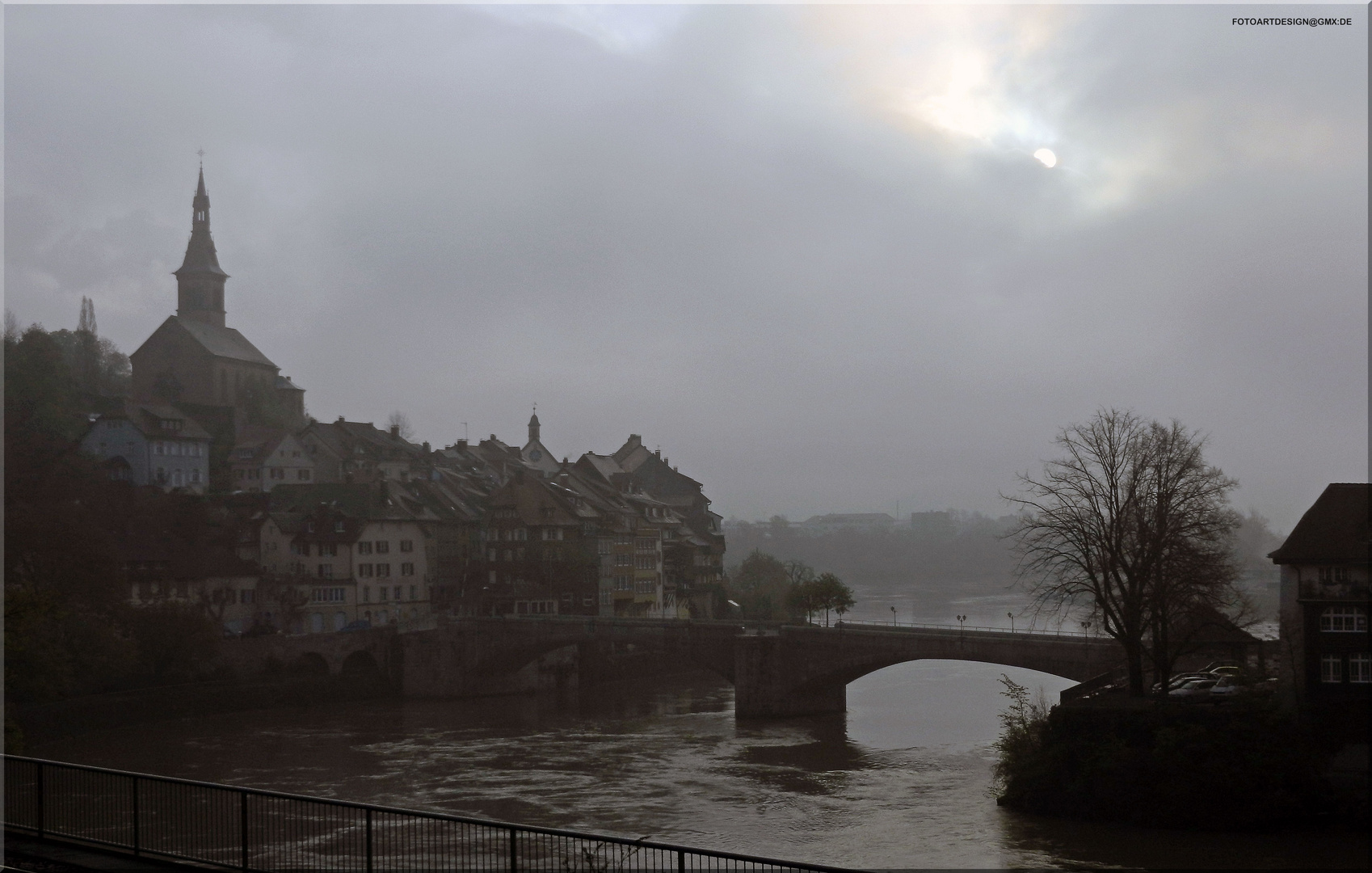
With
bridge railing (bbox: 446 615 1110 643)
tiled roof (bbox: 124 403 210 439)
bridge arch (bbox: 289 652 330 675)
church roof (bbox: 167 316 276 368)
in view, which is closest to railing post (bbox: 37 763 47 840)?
bridge railing (bbox: 446 615 1110 643)

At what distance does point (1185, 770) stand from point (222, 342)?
89770mm

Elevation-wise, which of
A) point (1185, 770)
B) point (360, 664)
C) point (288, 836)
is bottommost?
point (288, 836)

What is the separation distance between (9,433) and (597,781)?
41.9 metres

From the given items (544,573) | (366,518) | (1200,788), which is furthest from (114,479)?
(1200,788)

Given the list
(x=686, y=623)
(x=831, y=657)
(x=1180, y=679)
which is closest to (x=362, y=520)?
(x=686, y=623)

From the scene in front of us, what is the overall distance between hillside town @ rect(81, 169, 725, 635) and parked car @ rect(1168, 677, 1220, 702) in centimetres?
3965

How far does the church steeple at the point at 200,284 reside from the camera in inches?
4242

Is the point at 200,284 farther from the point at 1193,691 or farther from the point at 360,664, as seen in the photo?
the point at 1193,691

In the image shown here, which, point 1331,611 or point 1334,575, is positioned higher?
point 1334,575

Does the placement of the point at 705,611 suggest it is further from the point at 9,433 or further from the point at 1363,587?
the point at 1363,587

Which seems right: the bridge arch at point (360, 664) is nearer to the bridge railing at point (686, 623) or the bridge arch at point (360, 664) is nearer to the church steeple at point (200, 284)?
the bridge railing at point (686, 623)

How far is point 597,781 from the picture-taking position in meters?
38.5

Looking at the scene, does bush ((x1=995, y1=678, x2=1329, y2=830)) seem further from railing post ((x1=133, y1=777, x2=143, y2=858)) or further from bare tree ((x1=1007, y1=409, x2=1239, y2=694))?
railing post ((x1=133, y1=777, x2=143, y2=858))

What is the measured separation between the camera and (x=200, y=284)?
107750 millimetres
